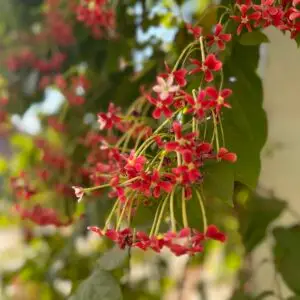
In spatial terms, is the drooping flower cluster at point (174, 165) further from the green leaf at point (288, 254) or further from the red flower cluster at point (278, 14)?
the green leaf at point (288, 254)

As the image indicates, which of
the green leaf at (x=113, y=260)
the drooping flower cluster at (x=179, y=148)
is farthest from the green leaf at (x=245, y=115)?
the green leaf at (x=113, y=260)

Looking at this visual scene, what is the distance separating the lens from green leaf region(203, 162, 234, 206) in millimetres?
428

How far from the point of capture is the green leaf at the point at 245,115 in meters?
0.48

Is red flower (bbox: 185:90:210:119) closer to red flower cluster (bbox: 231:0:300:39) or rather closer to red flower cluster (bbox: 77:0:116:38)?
red flower cluster (bbox: 231:0:300:39)

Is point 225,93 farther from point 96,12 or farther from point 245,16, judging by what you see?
point 96,12

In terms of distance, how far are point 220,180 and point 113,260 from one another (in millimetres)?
142

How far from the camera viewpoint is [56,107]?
1045 mm

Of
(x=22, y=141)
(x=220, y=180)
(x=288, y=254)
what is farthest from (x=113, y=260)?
(x=22, y=141)

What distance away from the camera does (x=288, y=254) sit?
0.67 metres

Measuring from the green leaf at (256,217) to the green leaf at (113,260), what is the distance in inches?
9.4

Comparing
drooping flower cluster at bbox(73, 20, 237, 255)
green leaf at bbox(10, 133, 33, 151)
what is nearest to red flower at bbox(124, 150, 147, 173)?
drooping flower cluster at bbox(73, 20, 237, 255)

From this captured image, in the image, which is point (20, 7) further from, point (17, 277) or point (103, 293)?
point (103, 293)

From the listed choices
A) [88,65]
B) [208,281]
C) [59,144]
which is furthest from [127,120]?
[208,281]

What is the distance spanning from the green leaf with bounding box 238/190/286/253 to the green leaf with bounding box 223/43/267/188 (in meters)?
0.21
